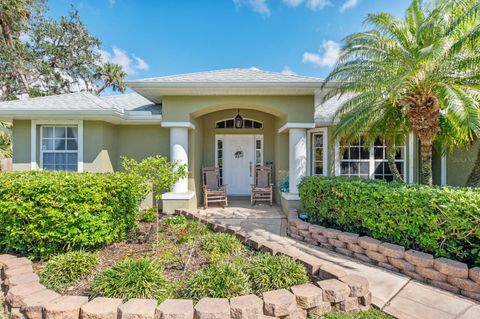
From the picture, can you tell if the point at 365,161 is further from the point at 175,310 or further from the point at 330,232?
the point at 175,310

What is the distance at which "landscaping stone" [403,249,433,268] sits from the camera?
344 centimetres

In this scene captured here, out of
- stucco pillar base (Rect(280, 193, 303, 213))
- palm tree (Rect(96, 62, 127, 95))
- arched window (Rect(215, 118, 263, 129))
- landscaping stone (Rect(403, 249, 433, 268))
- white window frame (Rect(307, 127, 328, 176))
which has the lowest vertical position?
landscaping stone (Rect(403, 249, 433, 268))

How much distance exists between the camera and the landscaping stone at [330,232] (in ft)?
15.2

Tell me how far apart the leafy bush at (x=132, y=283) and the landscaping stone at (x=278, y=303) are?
1.22 metres

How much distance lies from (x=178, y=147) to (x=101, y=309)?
4684mm

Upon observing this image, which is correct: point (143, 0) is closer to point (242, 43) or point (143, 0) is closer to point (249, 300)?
point (242, 43)

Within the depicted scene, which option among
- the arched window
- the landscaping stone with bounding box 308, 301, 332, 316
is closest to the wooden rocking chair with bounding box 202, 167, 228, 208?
the arched window

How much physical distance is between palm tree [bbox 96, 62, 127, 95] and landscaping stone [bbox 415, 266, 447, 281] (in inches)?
Answer: 874

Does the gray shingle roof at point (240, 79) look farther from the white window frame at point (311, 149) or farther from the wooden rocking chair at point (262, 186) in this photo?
the wooden rocking chair at point (262, 186)

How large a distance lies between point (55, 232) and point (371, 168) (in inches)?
324

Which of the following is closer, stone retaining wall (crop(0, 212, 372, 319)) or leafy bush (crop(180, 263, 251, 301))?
stone retaining wall (crop(0, 212, 372, 319))

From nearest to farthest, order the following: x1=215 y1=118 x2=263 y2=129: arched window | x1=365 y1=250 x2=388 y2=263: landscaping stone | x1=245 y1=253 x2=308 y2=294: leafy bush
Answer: x1=245 y1=253 x2=308 y2=294: leafy bush < x1=365 y1=250 x2=388 y2=263: landscaping stone < x1=215 y1=118 x2=263 y2=129: arched window

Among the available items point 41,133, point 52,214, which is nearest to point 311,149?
point 52,214

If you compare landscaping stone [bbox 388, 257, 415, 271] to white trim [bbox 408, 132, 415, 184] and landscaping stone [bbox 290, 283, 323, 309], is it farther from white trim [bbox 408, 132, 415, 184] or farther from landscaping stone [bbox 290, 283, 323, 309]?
white trim [bbox 408, 132, 415, 184]
